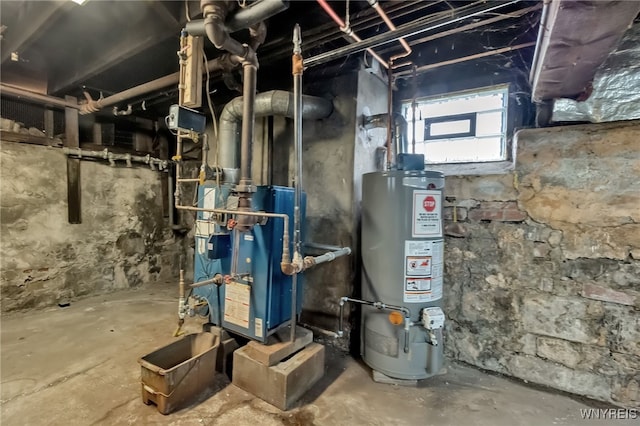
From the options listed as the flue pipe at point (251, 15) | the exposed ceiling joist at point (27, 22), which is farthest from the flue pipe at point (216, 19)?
the exposed ceiling joist at point (27, 22)

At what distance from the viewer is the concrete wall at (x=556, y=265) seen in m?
1.58

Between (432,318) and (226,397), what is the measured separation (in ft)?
4.03

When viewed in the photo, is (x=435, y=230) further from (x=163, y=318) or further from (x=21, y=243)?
(x=21, y=243)

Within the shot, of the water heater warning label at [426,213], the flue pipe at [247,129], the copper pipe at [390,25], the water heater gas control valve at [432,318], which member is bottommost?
the water heater gas control valve at [432,318]

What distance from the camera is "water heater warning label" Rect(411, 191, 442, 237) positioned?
170 centimetres

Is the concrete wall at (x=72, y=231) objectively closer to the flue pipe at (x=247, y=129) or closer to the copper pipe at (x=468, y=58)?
the flue pipe at (x=247, y=129)

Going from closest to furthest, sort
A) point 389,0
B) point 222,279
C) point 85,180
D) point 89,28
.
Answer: point 389,0
point 222,279
point 89,28
point 85,180

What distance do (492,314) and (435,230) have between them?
2.40 feet

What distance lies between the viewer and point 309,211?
228 cm

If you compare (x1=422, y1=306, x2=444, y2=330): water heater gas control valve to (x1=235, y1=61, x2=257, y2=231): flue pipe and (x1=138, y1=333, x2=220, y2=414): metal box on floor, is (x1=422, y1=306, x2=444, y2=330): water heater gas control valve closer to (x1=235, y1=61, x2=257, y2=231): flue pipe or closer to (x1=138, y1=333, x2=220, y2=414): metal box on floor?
(x1=235, y1=61, x2=257, y2=231): flue pipe

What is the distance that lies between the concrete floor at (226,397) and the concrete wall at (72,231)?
76 cm

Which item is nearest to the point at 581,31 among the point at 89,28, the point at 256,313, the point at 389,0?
the point at 389,0

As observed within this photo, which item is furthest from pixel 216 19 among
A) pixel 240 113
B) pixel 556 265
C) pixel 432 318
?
pixel 556 265

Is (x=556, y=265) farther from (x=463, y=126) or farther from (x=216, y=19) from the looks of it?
(x=216, y=19)
